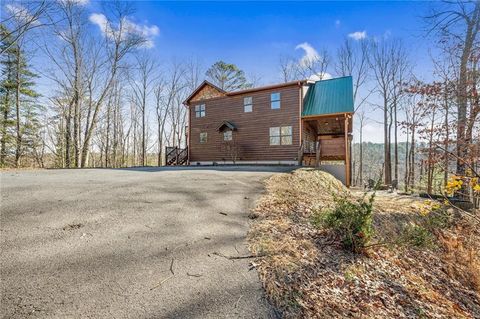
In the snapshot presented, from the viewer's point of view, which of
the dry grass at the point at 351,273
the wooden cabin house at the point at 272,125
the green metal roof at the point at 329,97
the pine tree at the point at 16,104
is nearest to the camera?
the dry grass at the point at 351,273

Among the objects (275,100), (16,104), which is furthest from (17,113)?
(275,100)

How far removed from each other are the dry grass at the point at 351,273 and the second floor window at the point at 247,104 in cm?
1128

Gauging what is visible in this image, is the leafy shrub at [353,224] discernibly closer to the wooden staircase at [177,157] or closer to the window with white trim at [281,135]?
the window with white trim at [281,135]

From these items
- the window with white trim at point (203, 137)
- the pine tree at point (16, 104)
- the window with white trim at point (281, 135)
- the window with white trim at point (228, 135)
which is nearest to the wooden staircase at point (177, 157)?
the window with white trim at point (203, 137)

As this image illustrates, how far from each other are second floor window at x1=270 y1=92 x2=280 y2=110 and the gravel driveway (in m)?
11.3

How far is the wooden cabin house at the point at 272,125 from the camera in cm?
1319

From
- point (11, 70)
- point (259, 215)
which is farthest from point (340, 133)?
point (11, 70)

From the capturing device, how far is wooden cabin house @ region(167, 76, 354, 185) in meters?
13.2

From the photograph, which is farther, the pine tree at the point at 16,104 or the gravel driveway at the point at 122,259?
the pine tree at the point at 16,104

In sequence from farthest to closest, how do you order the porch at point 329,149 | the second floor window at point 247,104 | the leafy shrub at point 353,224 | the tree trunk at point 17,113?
the tree trunk at point 17,113 → the second floor window at point 247,104 → the porch at point 329,149 → the leafy shrub at point 353,224

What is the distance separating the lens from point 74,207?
3.71 m

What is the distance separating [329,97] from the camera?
45.2 feet

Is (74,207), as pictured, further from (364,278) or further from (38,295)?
(364,278)

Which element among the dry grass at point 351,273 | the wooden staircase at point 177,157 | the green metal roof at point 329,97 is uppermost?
the green metal roof at point 329,97
